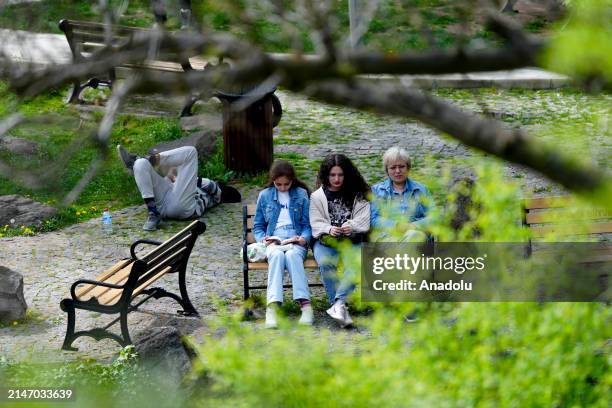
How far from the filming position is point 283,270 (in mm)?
8328

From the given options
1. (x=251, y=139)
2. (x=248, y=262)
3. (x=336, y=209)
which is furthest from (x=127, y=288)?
(x=251, y=139)

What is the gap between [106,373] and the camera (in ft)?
18.8

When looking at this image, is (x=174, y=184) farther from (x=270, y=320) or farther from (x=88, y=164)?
(x=270, y=320)

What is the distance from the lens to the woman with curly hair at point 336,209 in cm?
841

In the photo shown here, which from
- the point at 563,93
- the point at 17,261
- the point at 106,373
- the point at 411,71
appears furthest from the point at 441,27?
the point at 411,71

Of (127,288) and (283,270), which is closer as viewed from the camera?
(127,288)

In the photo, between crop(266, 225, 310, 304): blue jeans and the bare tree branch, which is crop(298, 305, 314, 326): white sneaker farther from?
the bare tree branch

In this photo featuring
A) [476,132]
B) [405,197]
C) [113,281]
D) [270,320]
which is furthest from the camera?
[405,197]

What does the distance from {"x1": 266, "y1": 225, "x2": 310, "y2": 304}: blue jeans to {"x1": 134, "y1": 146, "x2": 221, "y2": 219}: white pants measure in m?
2.44

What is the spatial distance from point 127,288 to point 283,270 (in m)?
1.25

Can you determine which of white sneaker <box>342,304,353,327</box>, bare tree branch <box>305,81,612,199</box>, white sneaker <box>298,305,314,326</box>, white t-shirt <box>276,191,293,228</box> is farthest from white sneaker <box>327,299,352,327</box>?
bare tree branch <box>305,81,612,199</box>

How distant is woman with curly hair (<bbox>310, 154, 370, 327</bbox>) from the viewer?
841 centimetres

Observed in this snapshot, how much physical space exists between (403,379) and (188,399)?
1.61 meters

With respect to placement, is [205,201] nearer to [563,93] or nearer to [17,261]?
[17,261]
